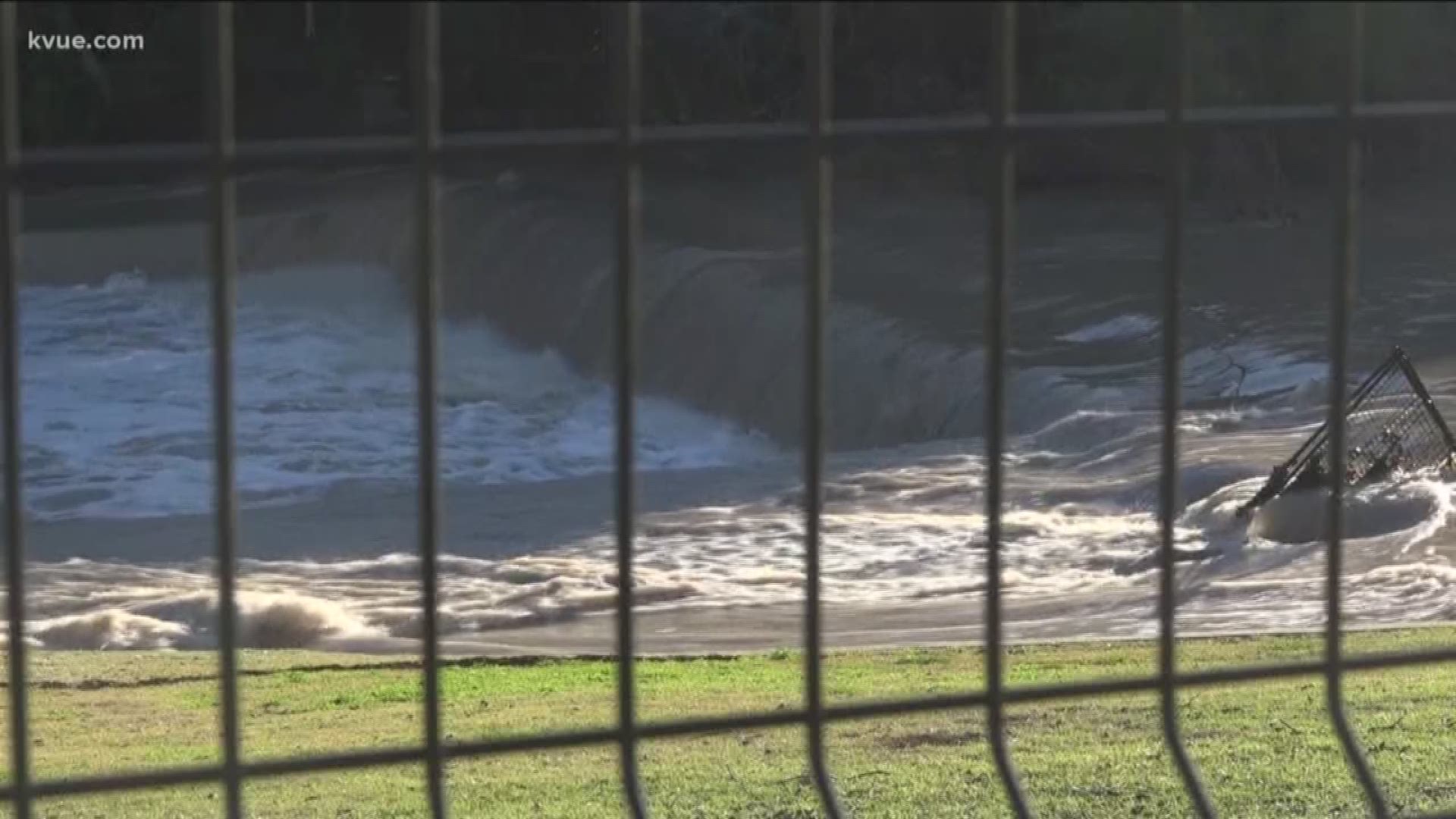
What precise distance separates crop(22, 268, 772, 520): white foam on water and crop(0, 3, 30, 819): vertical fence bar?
17.5 meters

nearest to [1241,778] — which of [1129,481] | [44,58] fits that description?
[1129,481]

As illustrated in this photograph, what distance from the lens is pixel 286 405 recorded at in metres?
26.4

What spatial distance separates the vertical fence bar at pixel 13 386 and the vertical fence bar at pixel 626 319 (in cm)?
52

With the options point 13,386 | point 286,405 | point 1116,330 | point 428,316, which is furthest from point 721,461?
point 13,386

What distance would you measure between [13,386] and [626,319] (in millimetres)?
566

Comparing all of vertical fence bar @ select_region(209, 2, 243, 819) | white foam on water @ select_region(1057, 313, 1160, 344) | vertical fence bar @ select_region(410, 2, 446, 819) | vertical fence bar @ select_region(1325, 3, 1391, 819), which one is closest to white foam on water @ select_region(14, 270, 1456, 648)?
white foam on water @ select_region(1057, 313, 1160, 344)

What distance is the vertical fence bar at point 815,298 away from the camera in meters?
2.35

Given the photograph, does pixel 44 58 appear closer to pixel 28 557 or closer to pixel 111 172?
pixel 28 557

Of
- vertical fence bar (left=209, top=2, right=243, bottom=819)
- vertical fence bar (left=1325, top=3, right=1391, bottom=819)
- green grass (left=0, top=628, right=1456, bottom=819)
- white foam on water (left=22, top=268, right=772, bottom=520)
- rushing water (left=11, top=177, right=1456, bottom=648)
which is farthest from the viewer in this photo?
white foam on water (left=22, top=268, right=772, bottom=520)

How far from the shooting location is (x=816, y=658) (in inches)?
99.9

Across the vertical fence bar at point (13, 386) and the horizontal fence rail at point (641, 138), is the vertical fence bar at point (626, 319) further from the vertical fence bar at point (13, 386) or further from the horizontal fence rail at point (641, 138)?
the vertical fence bar at point (13, 386)

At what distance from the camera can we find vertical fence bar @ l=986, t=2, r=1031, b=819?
8.04 feet

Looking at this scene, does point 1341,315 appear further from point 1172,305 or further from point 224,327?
point 224,327

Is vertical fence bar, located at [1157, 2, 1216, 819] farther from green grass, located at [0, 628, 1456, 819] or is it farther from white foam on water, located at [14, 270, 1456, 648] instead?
white foam on water, located at [14, 270, 1456, 648]
